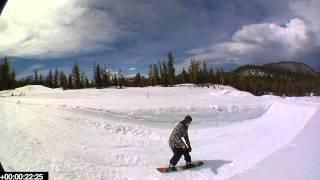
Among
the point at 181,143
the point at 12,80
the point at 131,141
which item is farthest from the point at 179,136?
the point at 12,80

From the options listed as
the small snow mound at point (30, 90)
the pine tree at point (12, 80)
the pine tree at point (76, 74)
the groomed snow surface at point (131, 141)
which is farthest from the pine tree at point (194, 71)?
the pine tree at point (12, 80)

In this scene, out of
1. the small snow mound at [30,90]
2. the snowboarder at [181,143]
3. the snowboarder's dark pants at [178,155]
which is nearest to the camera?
the small snow mound at [30,90]

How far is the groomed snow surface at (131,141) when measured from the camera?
830 cm

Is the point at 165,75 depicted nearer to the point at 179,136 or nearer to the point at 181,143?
the point at 179,136

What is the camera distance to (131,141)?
14.2 metres

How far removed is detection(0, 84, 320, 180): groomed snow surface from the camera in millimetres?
8297

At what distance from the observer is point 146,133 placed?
15.9 metres

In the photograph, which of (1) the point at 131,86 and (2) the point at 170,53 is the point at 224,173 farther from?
(1) the point at 131,86

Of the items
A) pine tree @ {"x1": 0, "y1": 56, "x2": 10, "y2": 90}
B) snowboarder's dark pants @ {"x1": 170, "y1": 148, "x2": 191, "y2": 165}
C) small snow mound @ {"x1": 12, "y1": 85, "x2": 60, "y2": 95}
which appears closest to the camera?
pine tree @ {"x1": 0, "y1": 56, "x2": 10, "y2": 90}

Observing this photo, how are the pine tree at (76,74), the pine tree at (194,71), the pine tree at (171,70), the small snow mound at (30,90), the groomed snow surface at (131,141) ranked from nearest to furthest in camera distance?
the groomed snow surface at (131,141) → the small snow mound at (30,90) → the pine tree at (76,74) → the pine tree at (171,70) → the pine tree at (194,71)

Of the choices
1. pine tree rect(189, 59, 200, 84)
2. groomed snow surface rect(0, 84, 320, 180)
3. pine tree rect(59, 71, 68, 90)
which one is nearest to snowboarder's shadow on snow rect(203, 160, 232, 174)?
groomed snow surface rect(0, 84, 320, 180)

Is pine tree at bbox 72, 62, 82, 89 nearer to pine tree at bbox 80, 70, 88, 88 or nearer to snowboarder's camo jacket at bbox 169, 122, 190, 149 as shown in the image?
pine tree at bbox 80, 70, 88, 88

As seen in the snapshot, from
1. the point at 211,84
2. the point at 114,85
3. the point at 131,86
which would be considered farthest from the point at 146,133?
the point at 211,84

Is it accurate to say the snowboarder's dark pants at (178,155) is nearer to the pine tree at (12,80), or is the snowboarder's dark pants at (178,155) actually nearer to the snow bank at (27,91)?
the snow bank at (27,91)
